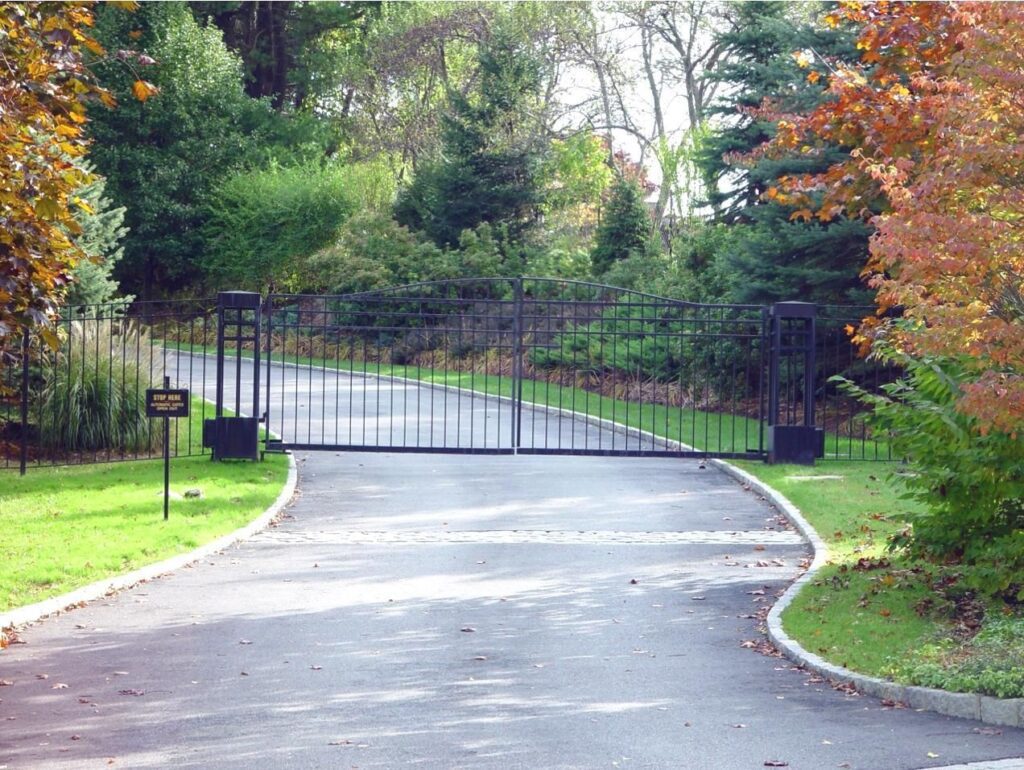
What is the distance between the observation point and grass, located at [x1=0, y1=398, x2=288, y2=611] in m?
10.7

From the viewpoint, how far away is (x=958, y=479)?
31.7 feet

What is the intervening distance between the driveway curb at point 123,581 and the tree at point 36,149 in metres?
2.06

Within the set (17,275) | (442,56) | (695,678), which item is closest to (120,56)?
(17,275)

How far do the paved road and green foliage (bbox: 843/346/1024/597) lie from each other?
1.60 meters

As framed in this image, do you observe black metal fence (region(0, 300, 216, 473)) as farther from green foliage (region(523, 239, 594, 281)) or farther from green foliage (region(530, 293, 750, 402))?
green foliage (region(523, 239, 594, 281))

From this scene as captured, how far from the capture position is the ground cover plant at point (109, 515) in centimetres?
1069

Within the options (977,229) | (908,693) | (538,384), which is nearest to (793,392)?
(977,229)

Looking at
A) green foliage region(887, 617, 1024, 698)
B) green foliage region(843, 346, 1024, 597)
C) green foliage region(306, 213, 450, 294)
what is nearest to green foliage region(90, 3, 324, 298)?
green foliage region(306, 213, 450, 294)

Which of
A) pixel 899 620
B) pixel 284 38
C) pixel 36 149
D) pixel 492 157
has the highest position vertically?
pixel 284 38

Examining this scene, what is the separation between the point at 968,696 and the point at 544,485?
10065 mm

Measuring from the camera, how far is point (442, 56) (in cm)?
4472

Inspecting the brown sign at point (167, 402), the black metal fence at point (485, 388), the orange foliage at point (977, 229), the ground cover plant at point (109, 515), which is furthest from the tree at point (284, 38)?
the orange foliage at point (977, 229)

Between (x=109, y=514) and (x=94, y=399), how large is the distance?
5.32m

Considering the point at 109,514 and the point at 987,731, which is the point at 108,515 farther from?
the point at 987,731
